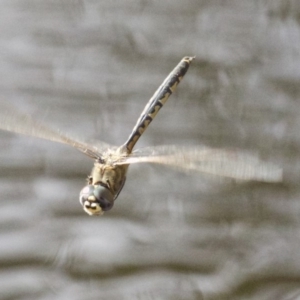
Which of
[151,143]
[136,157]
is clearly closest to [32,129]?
[136,157]

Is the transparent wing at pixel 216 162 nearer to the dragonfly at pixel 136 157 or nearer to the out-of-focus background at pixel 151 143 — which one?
the dragonfly at pixel 136 157

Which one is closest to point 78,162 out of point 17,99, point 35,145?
point 35,145

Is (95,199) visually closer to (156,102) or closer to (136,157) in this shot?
(136,157)

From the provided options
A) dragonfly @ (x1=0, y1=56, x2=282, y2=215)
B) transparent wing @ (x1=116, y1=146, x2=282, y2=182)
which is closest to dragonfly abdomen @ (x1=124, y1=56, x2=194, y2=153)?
dragonfly @ (x1=0, y1=56, x2=282, y2=215)

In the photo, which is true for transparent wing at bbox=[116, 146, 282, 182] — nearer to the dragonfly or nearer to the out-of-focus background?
the dragonfly

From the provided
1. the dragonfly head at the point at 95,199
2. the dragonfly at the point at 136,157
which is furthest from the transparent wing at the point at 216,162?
the dragonfly head at the point at 95,199

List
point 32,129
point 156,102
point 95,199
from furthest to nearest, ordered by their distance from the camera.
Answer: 1. point 156,102
2. point 32,129
3. point 95,199

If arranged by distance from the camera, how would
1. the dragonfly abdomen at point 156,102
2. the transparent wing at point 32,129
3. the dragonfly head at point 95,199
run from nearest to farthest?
the dragonfly head at point 95,199 → the transparent wing at point 32,129 → the dragonfly abdomen at point 156,102
